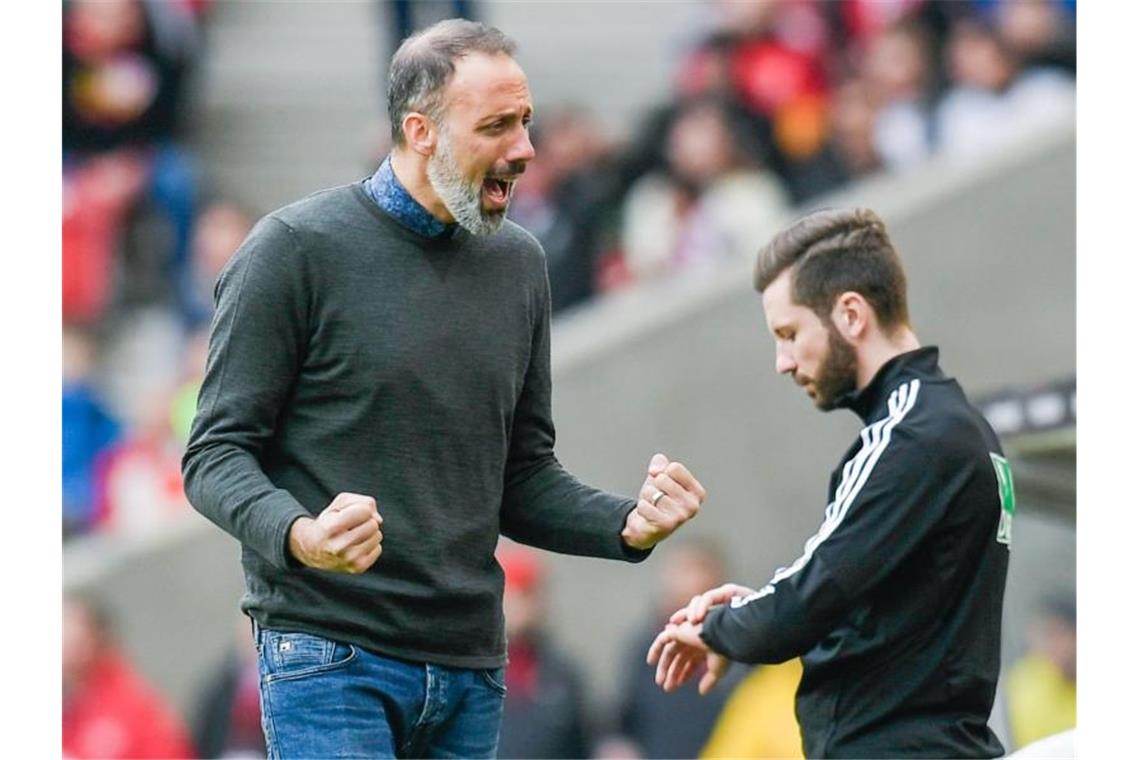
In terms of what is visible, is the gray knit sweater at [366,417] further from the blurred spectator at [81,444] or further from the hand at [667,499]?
the blurred spectator at [81,444]

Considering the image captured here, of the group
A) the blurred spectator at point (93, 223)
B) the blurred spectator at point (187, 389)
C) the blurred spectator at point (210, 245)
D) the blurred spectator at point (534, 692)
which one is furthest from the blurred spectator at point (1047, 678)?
the blurred spectator at point (93, 223)

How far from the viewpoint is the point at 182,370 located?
421 inches

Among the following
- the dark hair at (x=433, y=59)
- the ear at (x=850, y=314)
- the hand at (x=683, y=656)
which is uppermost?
the dark hair at (x=433, y=59)

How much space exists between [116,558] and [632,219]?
3160 millimetres

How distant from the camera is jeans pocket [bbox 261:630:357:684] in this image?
3400 millimetres

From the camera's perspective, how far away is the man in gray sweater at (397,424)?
340cm

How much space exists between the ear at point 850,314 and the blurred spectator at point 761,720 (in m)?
3.19

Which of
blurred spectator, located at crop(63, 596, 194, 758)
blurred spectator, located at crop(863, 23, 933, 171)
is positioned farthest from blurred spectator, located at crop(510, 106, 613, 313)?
blurred spectator, located at crop(63, 596, 194, 758)

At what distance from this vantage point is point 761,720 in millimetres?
7230

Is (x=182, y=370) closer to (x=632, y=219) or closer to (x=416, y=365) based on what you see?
(x=632, y=219)

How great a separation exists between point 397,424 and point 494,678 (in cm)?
54

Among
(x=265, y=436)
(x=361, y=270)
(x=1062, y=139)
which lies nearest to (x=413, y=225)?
(x=361, y=270)

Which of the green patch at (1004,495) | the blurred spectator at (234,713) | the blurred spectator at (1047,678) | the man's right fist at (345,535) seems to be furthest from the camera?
the blurred spectator at (234,713)

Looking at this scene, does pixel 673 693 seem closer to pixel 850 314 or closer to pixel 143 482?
pixel 143 482
